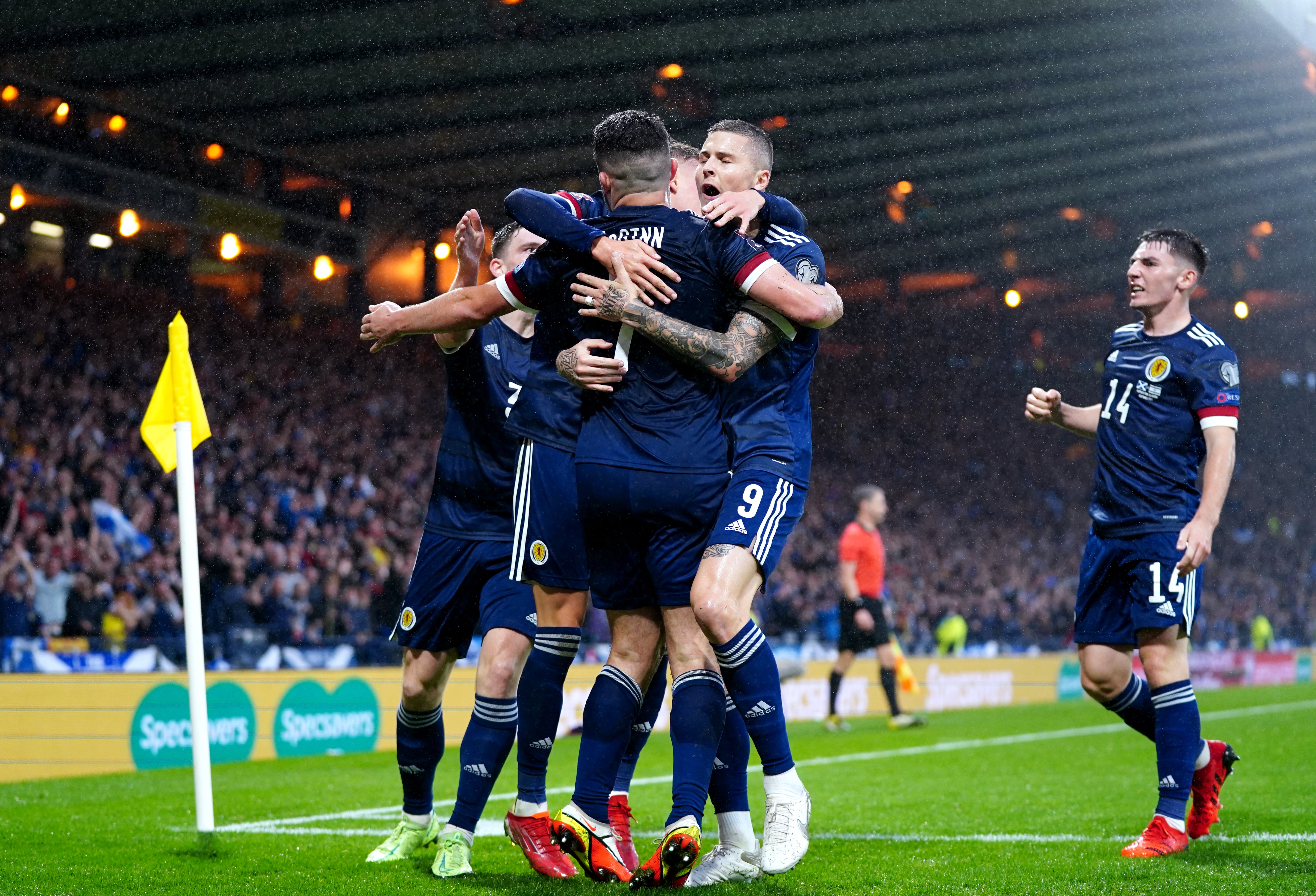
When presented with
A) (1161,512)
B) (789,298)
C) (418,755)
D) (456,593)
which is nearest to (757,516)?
(789,298)

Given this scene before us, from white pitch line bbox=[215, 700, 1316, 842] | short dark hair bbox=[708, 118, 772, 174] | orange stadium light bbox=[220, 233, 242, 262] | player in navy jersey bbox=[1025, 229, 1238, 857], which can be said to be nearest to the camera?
short dark hair bbox=[708, 118, 772, 174]

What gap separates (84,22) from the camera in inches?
496

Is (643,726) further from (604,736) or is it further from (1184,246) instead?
(1184,246)

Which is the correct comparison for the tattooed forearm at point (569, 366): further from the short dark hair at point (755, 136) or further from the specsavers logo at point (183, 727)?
the specsavers logo at point (183, 727)

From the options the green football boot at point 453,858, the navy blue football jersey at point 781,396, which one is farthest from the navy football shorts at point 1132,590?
the green football boot at point 453,858

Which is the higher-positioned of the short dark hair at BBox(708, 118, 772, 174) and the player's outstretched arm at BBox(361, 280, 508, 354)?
the short dark hair at BBox(708, 118, 772, 174)

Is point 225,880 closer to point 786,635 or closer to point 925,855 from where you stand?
point 925,855

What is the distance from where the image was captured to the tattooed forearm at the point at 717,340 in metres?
3.34

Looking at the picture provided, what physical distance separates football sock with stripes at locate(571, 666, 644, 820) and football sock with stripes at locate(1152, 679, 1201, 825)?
1966 mm

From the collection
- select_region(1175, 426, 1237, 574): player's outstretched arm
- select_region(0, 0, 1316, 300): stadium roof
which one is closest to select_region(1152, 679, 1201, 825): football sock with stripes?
select_region(1175, 426, 1237, 574): player's outstretched arm

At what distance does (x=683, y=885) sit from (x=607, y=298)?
1563 millimetres

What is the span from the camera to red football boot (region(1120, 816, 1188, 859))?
13.6ft

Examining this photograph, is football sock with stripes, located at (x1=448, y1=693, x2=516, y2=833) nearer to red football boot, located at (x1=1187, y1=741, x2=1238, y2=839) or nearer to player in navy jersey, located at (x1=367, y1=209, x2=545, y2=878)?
player in navy jersey, located at (x1=367, y1=209, x2=545, y2=878)

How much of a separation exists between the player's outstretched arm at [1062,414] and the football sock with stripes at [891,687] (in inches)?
281
